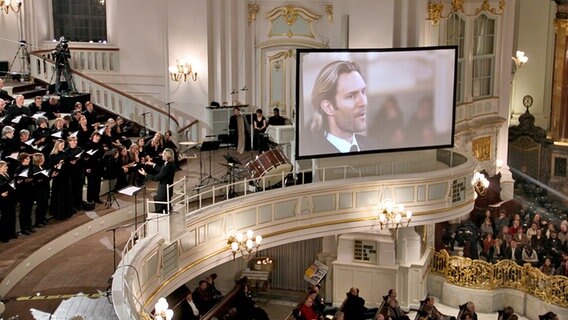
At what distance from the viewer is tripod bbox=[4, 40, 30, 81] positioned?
71.6 feet

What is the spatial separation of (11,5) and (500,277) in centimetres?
1397

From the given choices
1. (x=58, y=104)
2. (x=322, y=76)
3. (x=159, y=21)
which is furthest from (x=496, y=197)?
(x=58, y=104)

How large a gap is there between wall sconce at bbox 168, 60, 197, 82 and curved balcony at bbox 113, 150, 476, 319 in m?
5.03

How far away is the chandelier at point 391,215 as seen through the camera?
18.4 metres

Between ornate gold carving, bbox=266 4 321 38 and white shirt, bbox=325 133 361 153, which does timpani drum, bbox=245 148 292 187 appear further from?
ornate gold carving, bbox=266 4 321 38

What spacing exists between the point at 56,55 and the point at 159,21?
3148mm

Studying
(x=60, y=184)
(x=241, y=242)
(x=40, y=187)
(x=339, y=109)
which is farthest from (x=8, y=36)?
(x=241, y=242)

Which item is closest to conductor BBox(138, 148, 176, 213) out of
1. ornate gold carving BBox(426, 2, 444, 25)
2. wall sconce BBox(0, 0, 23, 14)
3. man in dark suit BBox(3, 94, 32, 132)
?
man in dark suit BBox(3, 94, 32, 132)

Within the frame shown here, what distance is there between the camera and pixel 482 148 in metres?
24.5

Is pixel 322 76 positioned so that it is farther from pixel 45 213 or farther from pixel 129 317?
pixel 129 317

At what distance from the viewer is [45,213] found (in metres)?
15.3

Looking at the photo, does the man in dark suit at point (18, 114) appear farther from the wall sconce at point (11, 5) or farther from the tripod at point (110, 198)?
the wall sconce at point (11, 5)

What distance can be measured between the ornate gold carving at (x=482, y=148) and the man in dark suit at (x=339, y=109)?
20.2 feet

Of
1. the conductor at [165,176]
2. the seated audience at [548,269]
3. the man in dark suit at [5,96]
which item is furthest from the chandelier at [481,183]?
the man in dark suit at [5,96]
